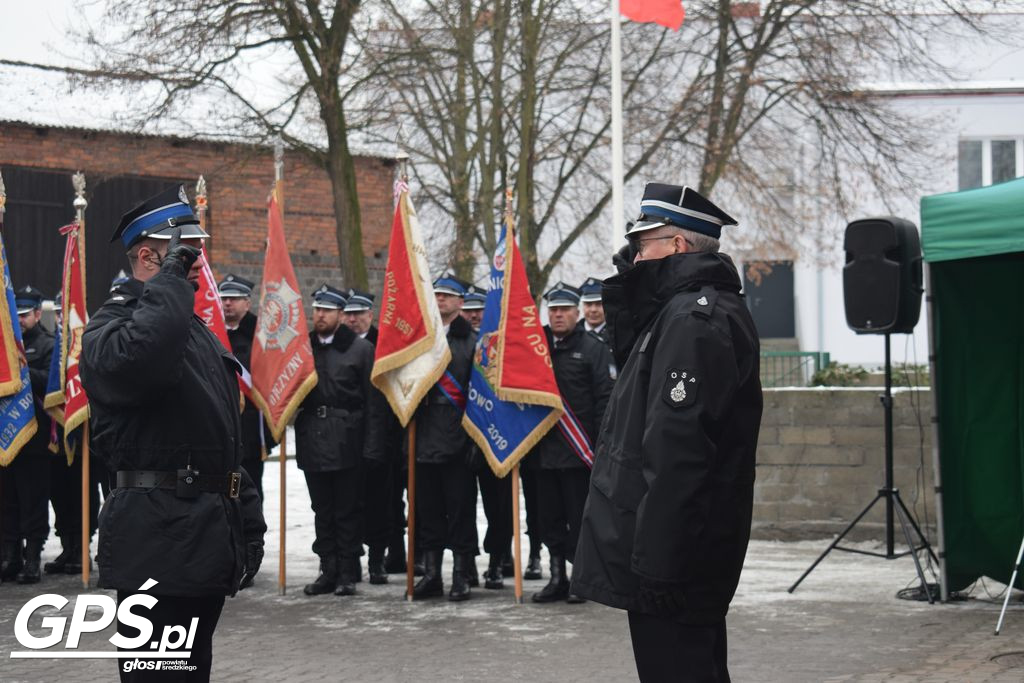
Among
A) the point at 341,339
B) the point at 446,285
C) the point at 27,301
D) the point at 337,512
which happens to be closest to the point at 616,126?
the point at 446,285

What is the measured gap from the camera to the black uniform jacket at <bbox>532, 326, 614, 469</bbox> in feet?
33.2

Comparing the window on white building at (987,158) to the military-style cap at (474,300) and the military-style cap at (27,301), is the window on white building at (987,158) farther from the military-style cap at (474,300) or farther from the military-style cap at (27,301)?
the military-style cap at (27,301)

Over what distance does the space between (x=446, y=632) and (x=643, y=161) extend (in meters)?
14.9

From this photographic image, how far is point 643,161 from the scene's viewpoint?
2261cm

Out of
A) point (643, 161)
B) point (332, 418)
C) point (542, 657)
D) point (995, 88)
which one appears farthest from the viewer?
point (995, 88)

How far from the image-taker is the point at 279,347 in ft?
34.6

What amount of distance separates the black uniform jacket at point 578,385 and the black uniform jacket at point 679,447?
5.60 meters

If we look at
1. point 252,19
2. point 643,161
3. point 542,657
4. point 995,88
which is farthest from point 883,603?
point 995,88

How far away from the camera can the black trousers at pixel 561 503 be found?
33.2 ft

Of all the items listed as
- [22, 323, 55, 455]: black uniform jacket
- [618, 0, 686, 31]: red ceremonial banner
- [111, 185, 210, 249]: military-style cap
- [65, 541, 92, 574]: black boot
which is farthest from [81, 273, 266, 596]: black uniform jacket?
[618, 0, 686, 31]: red ceremonial banner

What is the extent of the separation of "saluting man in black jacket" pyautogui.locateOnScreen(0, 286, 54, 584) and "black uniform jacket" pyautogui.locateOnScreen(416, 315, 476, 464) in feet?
10.8

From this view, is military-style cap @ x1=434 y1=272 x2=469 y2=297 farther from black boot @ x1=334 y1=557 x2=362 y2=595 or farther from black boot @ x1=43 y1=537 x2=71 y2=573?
black boot @ x1=43 y1=537 x2=71 y2=573

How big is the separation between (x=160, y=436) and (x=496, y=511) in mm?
6672

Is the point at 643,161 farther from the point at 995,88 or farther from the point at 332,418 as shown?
the point at 332,418
